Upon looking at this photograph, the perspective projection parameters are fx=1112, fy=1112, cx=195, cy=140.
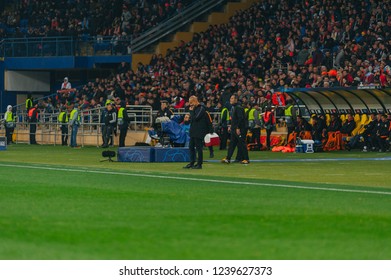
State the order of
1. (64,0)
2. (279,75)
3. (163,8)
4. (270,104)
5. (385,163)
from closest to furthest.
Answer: (385,163) < (270,104) < (279,75) < (163,8) < (64,0)

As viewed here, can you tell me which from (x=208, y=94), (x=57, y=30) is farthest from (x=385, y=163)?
(x=57, y=30)

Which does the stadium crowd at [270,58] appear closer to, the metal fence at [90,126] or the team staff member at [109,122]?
the metal fence at [90,126]

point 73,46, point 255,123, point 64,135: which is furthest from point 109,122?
point 73,46

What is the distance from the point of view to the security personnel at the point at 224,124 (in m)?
44.4

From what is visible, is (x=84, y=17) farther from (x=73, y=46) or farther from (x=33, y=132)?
(x=33, y=132)

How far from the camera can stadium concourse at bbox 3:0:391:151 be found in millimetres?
46719

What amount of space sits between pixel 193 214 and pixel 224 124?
2887cm

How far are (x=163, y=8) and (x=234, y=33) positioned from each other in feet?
32.4

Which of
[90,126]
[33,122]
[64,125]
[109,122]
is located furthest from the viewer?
[33,122]

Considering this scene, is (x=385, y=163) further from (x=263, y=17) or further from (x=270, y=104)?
(x=263, y=17)

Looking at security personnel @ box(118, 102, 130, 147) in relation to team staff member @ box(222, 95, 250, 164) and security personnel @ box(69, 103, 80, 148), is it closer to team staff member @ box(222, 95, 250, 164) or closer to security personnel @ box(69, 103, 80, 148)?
security personnel @ box(69, 103, 80, 148)

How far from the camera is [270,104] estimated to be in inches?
1797

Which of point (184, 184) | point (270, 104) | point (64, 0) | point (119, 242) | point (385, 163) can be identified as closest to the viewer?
point (119, 242)

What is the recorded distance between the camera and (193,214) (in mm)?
16391
